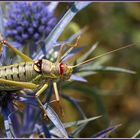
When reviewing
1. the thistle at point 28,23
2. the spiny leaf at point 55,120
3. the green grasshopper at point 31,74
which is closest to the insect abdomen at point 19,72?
the green grasshopper at point 31,74

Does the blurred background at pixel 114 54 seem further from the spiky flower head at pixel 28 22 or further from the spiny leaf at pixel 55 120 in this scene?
the spiny leaf at pixel 55 120

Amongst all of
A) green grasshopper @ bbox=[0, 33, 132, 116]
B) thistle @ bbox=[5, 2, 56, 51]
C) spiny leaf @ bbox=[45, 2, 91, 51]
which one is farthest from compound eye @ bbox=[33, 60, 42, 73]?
thistle @ bbox=[5, 2, 56, 51]

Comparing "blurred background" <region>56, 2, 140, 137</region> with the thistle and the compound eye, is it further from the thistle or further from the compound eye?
the compound eye

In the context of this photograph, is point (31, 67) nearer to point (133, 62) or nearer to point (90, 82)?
point (90, 82)

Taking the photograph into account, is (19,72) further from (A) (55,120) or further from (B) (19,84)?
(A) (55,120)

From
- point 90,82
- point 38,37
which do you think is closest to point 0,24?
point 38,37

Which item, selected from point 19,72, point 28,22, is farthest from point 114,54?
point 19,72
